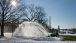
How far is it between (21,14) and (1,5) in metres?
4.26

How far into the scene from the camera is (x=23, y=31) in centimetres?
2058

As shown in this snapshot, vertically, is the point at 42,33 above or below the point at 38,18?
below

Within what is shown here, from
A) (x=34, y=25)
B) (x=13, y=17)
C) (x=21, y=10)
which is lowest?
(x=34, y=25)

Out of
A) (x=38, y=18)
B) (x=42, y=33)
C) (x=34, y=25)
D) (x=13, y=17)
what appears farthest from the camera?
(x=38, y=18)

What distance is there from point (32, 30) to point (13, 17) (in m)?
5.03

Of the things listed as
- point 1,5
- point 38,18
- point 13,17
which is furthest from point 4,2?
point 38,18

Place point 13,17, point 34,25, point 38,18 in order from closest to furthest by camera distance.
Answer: point 34,25 < point 13,17 < point 38,18

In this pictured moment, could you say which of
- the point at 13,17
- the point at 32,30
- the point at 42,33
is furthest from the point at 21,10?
the point at 42,33

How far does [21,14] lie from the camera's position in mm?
23906

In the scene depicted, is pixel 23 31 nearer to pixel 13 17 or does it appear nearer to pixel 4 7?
pixel 13 17

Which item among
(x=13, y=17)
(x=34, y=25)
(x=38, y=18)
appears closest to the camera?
(x=34, y=25)

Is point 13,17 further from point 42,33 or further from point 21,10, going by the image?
point 42,33

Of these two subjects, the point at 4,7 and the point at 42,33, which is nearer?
the point at 42,33

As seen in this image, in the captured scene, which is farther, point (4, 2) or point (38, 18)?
point (38, 18)
